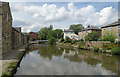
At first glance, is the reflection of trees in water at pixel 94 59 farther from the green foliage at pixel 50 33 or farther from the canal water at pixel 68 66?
the green foliage at pixel 50 33

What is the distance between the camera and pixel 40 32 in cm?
8175

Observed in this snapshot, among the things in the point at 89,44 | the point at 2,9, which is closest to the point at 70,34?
A: the point at 89,44

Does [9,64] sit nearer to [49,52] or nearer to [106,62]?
[106,62]

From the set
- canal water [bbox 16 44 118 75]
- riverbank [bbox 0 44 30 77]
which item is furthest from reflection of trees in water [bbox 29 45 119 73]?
riverbank [bbox 0 44 30 77]

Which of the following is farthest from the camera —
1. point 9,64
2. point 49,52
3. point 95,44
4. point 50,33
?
point 50,33

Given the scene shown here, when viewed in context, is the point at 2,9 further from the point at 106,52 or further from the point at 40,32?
the point at 40,32

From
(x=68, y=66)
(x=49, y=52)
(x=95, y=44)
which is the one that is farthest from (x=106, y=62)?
(x=95, y=44)

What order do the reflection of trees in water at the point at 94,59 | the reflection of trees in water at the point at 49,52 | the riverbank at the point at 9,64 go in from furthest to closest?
the reflection of trees in water at the point at 49,52 < the reflection of trees in water at the point at 94,59 < the riverbank at the point at 9,64

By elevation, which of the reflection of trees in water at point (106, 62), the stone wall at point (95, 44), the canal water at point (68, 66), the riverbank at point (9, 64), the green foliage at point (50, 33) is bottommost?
the reflection of trees in water at point (106, 62)

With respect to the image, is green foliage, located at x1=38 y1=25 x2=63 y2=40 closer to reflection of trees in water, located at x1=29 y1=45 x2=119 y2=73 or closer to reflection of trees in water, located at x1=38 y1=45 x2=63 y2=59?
reflection of trees in water, located at x1=38 y1=45 x2=63 y2=59

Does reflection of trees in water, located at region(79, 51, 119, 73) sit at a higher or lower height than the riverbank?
lower

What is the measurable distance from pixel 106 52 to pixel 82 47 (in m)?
7.48

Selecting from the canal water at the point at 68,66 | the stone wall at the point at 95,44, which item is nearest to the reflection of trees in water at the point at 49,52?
the canal water at the point at 68,66

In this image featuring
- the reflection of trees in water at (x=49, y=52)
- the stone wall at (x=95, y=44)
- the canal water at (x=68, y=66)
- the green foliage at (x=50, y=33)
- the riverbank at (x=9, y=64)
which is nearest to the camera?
the riverbank at (x=9, y=64)
